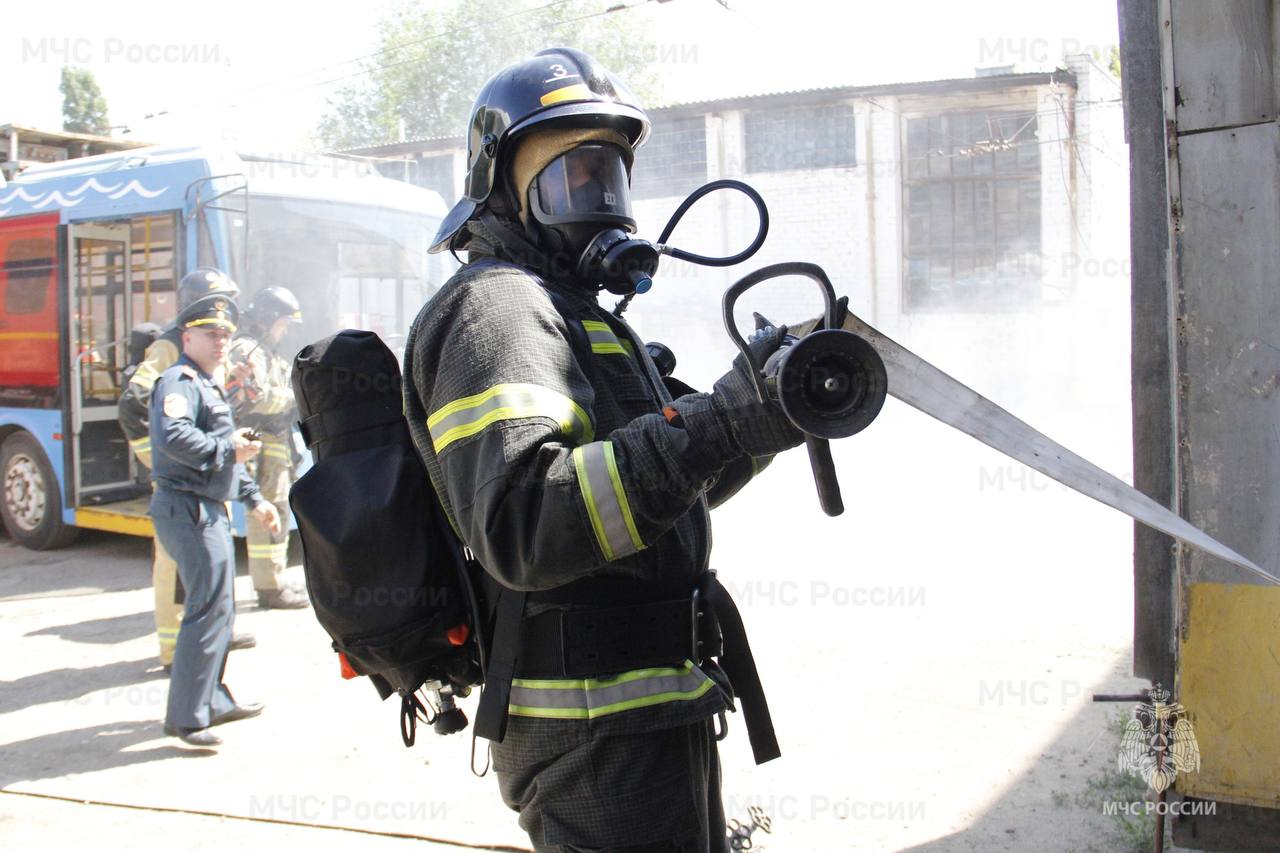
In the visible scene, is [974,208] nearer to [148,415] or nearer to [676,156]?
[676,156]

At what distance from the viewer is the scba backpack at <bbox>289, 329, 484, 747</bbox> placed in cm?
185

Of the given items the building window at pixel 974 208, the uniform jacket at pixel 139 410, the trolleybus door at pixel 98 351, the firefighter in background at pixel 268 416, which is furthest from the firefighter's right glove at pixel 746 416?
the building window at pixel 974 208

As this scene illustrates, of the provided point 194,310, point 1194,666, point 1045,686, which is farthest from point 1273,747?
point 194,310

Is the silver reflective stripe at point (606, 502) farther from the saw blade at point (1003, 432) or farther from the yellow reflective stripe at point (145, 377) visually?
the yellow reflective stripe at point (145, 377)

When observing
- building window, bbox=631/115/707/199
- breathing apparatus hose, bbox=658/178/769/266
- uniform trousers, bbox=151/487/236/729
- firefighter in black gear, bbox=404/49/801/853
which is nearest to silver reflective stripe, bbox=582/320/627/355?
firefighter in black gear, bbox=404/49/801/853

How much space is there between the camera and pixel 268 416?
6730 mm

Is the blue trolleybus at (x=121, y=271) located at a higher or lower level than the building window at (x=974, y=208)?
lower

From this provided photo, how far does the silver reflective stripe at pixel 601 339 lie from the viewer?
6.14 ft

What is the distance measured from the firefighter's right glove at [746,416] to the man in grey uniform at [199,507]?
142 inches

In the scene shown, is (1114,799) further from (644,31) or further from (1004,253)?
(644,31)

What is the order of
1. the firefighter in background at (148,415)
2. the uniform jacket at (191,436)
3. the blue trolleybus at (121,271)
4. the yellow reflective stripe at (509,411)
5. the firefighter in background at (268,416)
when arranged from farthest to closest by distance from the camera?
the blue trolleybus at (121,271) → the firefighter in background at (268,416) → the firefighter in background at (148,415) → the uniform jacket at (191,436) → the yellow reflective stripe at (509,411)

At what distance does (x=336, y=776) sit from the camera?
4.10 metres

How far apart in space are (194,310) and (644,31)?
26291mm

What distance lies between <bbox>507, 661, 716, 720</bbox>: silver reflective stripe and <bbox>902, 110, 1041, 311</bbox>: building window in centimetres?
1556
